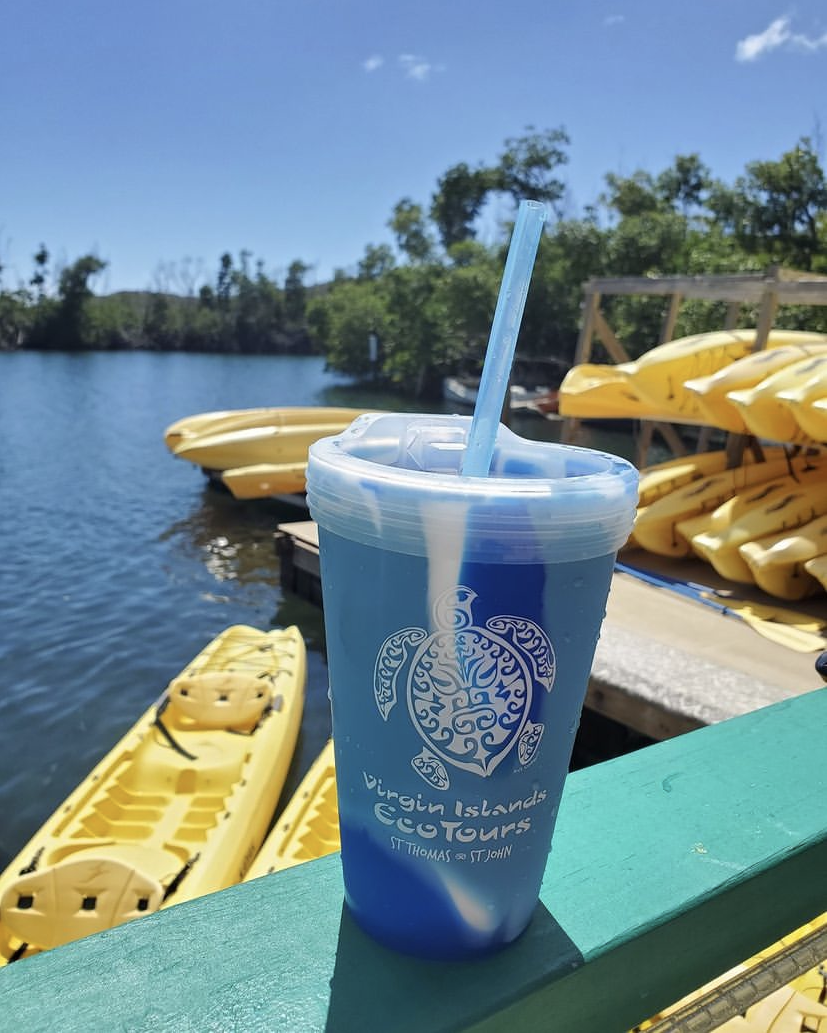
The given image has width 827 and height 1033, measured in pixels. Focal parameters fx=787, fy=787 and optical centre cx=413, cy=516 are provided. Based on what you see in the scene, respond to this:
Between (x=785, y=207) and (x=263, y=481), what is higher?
(x=785, y=207)

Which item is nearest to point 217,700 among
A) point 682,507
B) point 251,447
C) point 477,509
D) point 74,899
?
point 74,899

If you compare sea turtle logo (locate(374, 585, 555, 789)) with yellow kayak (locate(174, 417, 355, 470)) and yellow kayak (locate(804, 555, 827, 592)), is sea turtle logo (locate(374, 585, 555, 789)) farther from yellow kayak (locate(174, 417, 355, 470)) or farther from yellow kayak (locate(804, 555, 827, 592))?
yellow kayak (locate(174, 417, 355, 470))

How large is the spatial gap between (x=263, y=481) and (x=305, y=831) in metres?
10.3

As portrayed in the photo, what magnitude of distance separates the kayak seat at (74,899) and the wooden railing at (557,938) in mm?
3072

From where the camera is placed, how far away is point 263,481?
14.2 metres

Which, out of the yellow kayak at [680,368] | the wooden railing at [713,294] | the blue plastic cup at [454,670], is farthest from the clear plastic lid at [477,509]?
the wooden railing at [713,294]

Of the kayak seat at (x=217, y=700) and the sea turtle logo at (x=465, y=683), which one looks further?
the kayak seat at (x=217, y=700)

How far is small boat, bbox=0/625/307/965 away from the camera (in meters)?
3.53

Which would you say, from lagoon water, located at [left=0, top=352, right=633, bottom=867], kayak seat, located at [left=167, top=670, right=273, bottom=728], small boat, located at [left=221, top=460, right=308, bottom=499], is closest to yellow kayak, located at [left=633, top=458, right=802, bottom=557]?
lagoon water, located at [left=0, top=352, right=633, bottom=867]

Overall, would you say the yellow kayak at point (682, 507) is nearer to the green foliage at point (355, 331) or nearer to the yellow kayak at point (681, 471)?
the yellow kayak at point (681, 471)

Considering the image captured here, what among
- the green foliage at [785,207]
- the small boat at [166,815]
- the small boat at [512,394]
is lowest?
the small boat at [166,815]

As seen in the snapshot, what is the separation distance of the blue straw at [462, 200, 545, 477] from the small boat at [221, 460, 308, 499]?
1335 cm

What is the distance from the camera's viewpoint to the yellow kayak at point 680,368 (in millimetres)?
8477

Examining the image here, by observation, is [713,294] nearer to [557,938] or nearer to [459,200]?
[557,938]
